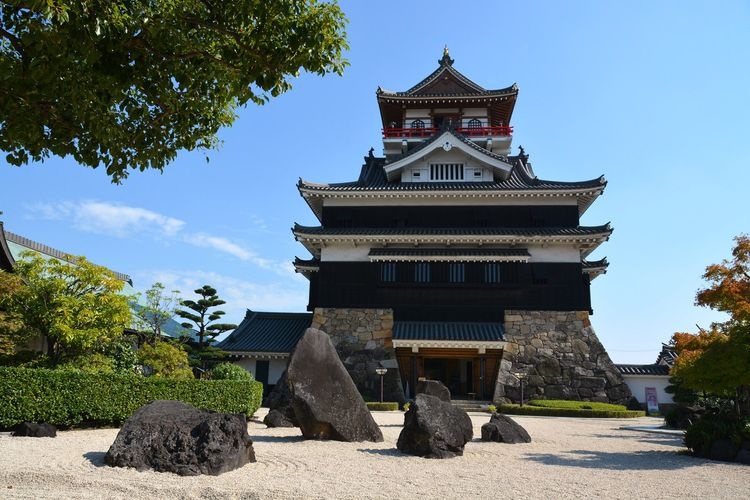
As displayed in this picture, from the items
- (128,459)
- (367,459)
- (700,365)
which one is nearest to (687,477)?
(700,365)

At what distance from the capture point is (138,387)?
14617 mm

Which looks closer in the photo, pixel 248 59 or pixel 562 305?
Answer: pixel 248 59

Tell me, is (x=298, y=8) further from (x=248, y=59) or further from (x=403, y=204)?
(x=403, y=204)

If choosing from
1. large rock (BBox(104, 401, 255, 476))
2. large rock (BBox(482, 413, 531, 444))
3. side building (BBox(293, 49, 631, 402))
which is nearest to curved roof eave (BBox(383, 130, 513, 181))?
side building (BBox(293, 49, 631, 402))

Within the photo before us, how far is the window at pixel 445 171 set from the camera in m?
32.2

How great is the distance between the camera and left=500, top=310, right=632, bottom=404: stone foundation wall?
2627 centimetres

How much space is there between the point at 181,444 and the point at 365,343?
19.5 m

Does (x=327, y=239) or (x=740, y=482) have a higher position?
(x=327, y=239)

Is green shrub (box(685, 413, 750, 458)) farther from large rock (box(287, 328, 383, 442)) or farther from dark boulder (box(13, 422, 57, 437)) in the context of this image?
dark boulder (box(13, 422, 57, 437))

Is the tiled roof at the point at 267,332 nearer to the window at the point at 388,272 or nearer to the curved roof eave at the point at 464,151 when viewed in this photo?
the window at the point at 388,272

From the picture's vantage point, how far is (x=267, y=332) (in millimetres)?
30719

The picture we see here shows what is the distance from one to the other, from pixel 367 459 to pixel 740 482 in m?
6.37

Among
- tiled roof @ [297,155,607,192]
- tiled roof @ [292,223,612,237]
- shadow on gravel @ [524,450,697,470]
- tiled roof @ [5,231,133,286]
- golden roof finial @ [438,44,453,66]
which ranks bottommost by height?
shadow on gravel @ [524,450,697,470]

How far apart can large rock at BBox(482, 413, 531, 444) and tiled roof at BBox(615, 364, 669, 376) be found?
17.4m
